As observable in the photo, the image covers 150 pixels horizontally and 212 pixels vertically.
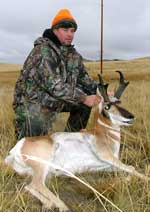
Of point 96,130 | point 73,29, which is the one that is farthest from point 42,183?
point 73,29

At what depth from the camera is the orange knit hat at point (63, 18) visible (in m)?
5.96

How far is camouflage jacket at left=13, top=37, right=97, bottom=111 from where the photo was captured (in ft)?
18.4

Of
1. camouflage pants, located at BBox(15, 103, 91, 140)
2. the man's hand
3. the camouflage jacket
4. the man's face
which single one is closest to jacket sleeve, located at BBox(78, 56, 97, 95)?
the camouflage jacket

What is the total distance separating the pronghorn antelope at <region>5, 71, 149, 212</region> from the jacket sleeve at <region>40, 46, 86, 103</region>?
0.56 m

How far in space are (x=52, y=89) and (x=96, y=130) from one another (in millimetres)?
940

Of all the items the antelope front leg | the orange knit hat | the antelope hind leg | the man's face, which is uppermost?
the orange knit hat

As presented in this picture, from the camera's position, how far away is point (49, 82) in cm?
562

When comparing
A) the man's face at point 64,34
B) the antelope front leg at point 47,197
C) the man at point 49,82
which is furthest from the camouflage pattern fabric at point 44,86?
the antelope front leg at point 47,197

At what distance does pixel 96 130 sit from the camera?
16.3 ft

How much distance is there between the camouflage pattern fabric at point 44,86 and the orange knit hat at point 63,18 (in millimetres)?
262

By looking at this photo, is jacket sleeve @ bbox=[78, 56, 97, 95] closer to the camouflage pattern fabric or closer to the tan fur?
the camouflage pattern fabric

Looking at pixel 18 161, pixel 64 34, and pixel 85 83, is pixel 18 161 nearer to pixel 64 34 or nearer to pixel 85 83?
pixel 64 34

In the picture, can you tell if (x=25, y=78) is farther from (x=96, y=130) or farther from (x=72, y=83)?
(x=96, y=130)

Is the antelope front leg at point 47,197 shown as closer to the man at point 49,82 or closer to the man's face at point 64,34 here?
the man at point 49,82
